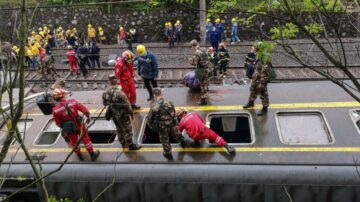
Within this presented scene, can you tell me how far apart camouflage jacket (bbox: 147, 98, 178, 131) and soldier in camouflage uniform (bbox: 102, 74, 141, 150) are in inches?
19.0

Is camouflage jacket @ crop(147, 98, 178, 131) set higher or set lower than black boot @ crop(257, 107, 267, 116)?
higher

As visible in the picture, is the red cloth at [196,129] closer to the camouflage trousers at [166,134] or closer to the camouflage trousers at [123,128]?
the camouflage trousers at [166,134]

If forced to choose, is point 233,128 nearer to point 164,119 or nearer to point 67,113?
point 164,119

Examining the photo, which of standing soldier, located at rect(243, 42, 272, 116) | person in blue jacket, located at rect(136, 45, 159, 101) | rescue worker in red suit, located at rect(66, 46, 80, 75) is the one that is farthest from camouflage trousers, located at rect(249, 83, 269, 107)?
rescue worker in red suit, located at rect(66, 46, 80, 75)

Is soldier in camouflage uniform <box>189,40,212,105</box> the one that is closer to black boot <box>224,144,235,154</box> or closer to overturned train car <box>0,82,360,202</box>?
overturned train car <box>0,82,360,202</box>

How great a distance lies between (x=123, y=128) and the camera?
7.28 meters

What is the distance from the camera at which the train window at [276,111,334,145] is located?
690 cm

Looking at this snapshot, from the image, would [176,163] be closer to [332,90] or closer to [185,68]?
[332,90]

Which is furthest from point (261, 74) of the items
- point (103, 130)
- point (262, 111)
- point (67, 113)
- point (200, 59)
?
point (67, 113)

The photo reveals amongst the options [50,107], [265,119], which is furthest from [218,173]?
[50,107]

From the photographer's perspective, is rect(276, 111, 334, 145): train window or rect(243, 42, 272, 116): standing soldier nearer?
rect(276, 111, 334, 145): train window

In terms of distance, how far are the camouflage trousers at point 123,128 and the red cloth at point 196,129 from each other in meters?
0.99

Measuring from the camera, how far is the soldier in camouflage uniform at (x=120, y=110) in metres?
7.07

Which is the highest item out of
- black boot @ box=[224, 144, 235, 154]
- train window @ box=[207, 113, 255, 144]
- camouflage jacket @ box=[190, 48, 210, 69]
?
camouflage jacket @ box=[190, 48, 210, 69]
